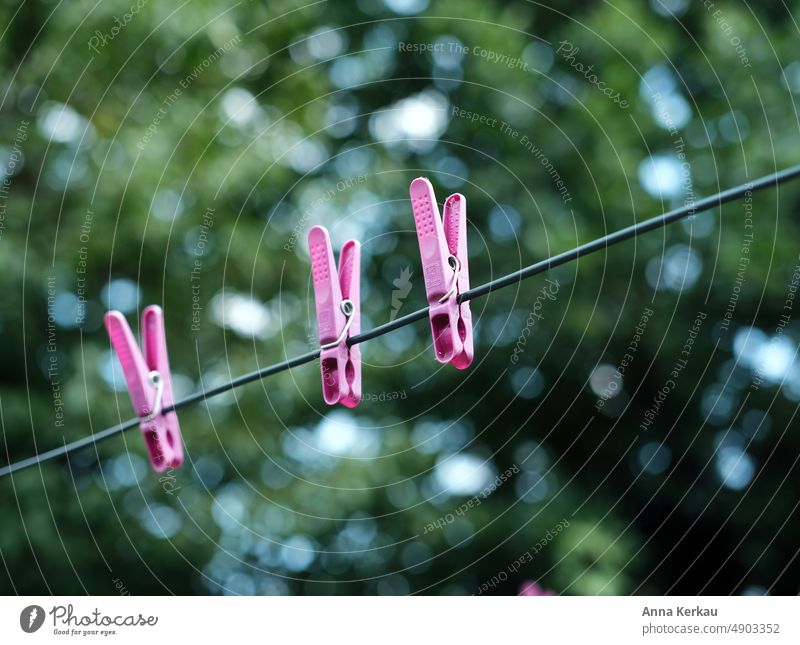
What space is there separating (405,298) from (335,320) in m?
2.47

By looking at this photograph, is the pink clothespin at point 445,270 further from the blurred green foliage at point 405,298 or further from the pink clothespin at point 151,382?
the blurred green foliage at point 405,298

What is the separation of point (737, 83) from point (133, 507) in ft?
10.4

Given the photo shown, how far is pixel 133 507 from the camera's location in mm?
4895

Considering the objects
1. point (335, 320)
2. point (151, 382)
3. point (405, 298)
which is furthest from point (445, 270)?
point (405, 298)

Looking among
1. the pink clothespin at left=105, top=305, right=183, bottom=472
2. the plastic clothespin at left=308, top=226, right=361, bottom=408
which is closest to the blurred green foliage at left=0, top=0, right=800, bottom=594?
the pink clothespin at left=105, top=305, right=183, bottom=472

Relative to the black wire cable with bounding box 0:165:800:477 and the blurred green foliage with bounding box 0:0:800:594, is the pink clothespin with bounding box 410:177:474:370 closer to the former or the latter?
the black wire cable with bounding box 0:165:800:477

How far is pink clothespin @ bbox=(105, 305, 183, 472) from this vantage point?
250cm

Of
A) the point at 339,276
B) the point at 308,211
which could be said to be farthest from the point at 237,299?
the point at 339,276

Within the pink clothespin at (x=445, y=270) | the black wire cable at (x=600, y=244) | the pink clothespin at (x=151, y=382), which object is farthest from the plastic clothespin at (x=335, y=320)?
the pink clothespin at (x=151, y=382)

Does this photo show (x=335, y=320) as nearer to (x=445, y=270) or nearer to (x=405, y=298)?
(x=445, y=270)

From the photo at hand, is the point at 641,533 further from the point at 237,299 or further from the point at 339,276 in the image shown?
the point at 339,276

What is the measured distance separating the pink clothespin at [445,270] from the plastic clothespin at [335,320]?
0.20 metres

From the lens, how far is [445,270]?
2117mm
